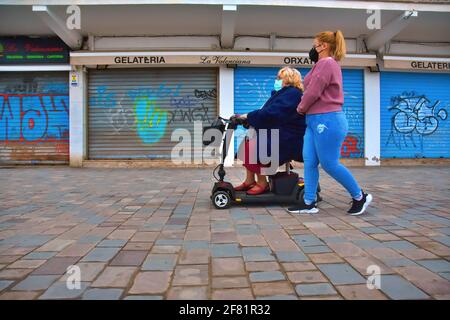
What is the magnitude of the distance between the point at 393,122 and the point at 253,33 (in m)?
5.55

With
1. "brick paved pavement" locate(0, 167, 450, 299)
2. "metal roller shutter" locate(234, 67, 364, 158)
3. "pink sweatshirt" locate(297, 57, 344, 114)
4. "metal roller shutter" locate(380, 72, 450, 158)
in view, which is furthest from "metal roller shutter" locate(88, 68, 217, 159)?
"pink sweatshirt" locate(297, 57, 344, 114)

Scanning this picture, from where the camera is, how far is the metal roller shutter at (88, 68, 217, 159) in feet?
39.7

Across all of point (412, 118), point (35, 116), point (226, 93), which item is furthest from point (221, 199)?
point (412, 118)

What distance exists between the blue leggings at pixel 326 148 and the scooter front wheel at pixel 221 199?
3.14 ft

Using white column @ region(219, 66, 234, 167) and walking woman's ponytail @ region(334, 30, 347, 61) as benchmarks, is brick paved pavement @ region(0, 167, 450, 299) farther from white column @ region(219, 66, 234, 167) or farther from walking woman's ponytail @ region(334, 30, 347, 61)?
white column @ region(219, 66, 234, 167)

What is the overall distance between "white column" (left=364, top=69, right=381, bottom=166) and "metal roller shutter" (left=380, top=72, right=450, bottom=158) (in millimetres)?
352

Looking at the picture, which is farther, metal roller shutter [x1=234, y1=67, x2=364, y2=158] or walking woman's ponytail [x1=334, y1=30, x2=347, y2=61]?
metal roller shutter [x1=234, y1=67, x2=364, y2=158]

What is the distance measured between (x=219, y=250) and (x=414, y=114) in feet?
39.6

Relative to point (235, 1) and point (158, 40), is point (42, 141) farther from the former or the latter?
point (235, 1)

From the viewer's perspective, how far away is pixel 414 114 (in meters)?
12.8

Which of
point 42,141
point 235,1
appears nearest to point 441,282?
point 235,1

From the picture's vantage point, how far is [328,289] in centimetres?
207

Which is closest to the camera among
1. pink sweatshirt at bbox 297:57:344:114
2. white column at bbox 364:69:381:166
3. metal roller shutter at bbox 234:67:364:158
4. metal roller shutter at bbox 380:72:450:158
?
pink sweatshirt at bbox 297:57:344:114

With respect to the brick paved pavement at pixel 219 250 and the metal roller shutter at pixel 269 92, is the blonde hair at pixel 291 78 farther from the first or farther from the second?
the metal roller shutter at pixel 269 92
